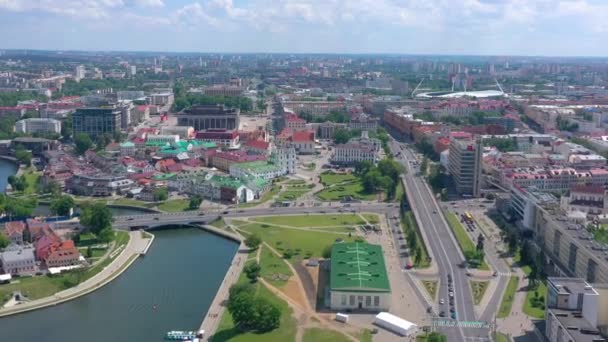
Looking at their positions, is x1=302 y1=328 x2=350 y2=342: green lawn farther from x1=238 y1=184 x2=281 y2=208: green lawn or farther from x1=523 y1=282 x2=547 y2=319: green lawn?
x1=238 y1=184 x2=281 y2=208: green lawn

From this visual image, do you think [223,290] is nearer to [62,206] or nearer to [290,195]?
[62,206]

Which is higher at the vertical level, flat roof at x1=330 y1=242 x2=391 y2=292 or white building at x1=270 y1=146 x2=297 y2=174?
white building at x1=270 y1=146 x2=297 y2=174

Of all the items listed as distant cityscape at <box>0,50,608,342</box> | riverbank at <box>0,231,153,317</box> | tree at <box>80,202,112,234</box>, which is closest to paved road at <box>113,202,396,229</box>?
distant cityscape at <box>0,50,608,342</box>

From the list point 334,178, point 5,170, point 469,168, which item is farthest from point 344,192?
point 5,170

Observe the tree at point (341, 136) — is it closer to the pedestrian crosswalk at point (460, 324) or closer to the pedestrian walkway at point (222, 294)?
the pedestrian walkway at point (222, 294)

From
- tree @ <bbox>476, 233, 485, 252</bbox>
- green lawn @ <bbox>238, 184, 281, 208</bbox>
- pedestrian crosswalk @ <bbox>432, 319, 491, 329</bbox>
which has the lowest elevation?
pedestrian crosswalk @ <bbox>432, 319, 491, 329</bbox>

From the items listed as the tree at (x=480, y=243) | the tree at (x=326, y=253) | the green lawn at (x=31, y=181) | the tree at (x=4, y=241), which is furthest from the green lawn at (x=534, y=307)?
the green lawn at (x=31, y=181)

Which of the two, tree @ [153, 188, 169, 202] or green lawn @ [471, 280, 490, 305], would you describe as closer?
green lawn @ [471, 280, 490, 305]
